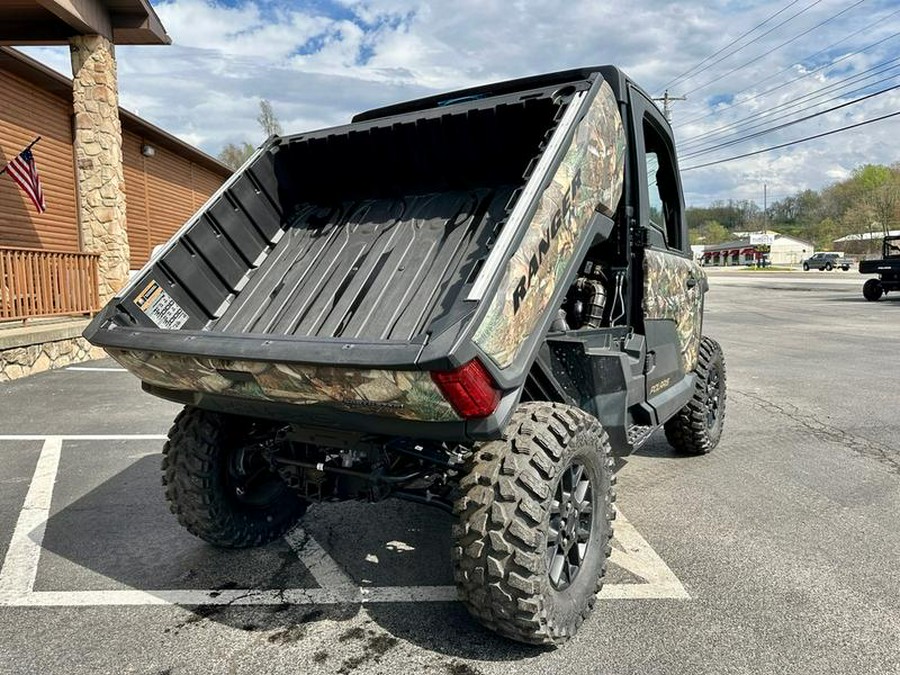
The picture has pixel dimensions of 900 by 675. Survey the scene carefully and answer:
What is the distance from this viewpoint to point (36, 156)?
39.8 feet

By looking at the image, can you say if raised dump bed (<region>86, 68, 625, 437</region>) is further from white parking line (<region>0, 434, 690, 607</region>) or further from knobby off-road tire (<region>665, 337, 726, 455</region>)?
knobby off-road tire (<region>665, 337, 726, 455</region>)

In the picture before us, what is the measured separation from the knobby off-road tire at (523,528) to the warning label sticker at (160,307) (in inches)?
64.4

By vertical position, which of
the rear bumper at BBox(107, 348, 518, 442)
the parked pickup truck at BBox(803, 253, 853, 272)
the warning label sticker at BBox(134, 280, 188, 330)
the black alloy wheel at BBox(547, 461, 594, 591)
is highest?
the warning label sticker at BBox(134, 280, 188, 330)

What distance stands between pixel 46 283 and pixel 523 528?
30.9ft

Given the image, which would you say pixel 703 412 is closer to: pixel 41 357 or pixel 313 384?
pixel 313 384

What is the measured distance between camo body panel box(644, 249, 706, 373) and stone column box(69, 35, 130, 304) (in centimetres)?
935

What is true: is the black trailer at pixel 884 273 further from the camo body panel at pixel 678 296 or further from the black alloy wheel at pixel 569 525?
the black alloy wheel at pixel 569 525

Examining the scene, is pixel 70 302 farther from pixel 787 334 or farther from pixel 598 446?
pixel 787 334

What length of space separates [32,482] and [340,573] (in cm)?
276

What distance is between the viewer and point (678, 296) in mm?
4164

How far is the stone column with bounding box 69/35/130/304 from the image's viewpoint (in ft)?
34.6

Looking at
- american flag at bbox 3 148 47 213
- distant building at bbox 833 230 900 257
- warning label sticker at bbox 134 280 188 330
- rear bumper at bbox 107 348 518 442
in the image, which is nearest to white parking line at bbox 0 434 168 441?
warning label sticker at bbox 134 280 188 330

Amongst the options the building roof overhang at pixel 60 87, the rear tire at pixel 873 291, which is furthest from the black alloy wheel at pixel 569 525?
the rear tire at pixel 873 291

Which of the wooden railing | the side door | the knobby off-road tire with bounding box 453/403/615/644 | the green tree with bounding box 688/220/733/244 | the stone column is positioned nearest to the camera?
the knobby off-road tire with bounding box 453/403/615/644
